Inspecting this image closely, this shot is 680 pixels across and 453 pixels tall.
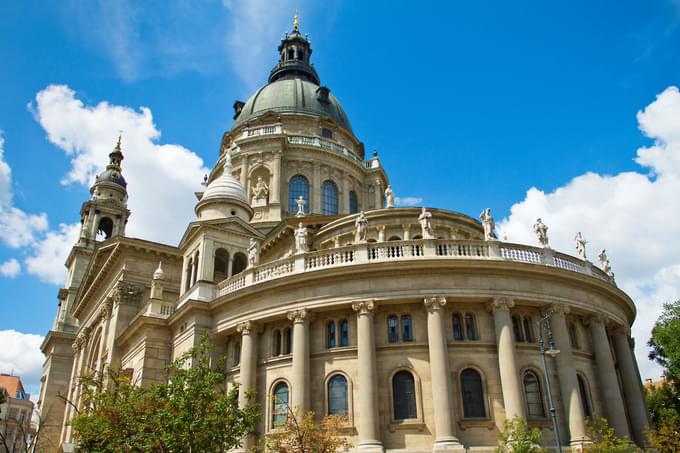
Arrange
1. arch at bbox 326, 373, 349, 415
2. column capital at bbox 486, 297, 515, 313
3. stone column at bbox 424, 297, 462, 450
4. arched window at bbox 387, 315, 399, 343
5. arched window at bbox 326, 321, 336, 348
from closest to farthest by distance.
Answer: stone column at bbox 424, 297, 462, 450 < arch at bbox 326, 373, 349, 415 < column capital at bbox 486, 297, 515, 313 < arched window at bbox 387, 315, 399, 343 < arched window at bbox 326, 321, 336, 348

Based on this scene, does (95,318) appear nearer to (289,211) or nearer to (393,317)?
(289,211)

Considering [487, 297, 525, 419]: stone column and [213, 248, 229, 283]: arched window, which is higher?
[213, 248, 229, 283]: arched window

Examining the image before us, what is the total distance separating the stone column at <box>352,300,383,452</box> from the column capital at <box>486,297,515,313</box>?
5031 millimetres

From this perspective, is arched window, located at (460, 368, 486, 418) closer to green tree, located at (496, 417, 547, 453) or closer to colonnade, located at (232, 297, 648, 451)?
colonnade, located at (232, 297, 648, 451)

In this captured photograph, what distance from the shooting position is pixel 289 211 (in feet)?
166

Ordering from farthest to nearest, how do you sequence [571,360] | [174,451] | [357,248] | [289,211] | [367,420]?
[289,211] → [357,248] → [571,360] → [367,420] → [174,451]

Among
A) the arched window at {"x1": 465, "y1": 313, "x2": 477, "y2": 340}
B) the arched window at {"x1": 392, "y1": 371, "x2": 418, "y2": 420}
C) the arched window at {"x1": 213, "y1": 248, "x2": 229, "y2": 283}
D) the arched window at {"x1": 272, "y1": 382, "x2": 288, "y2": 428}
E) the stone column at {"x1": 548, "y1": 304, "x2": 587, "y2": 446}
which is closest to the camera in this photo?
the stone column at {"x1": 548, "y1": 304, "x2": 587, "y2": 446}

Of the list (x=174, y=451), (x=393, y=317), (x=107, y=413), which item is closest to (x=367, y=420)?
(x=393, y=317)

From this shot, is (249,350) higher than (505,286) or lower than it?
lower

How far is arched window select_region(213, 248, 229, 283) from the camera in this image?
34.2m

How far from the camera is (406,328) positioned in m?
25.1

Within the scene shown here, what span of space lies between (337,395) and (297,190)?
2974 cm

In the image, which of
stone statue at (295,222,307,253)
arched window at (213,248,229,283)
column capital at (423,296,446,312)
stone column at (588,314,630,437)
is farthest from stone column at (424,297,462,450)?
arched window at (213,248,229,283)

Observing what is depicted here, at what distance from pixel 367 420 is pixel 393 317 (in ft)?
15.3
